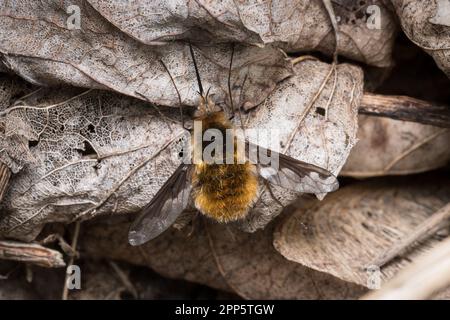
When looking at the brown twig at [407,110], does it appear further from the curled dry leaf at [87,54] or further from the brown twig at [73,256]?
the brown twig at [73,256]

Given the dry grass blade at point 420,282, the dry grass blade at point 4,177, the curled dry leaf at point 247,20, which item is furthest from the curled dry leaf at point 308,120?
the dry grass blade at point 4,177

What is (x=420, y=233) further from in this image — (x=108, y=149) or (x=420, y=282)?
(x=108, y=149)

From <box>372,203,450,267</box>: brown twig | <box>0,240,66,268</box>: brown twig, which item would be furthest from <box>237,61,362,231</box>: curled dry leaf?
<box>0,240,66,268</box>: brown twig

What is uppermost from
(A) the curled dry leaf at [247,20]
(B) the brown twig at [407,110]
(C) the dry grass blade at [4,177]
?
(A) the curled dry leaf at [247,20]

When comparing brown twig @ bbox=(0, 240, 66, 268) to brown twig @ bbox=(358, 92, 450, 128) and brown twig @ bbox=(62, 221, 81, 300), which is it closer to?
brown twig @ bbox=(62, 221, 81, 300)

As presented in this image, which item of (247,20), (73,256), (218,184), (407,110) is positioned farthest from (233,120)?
(73,256)

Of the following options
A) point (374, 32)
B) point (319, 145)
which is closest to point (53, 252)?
point (319, 145)
